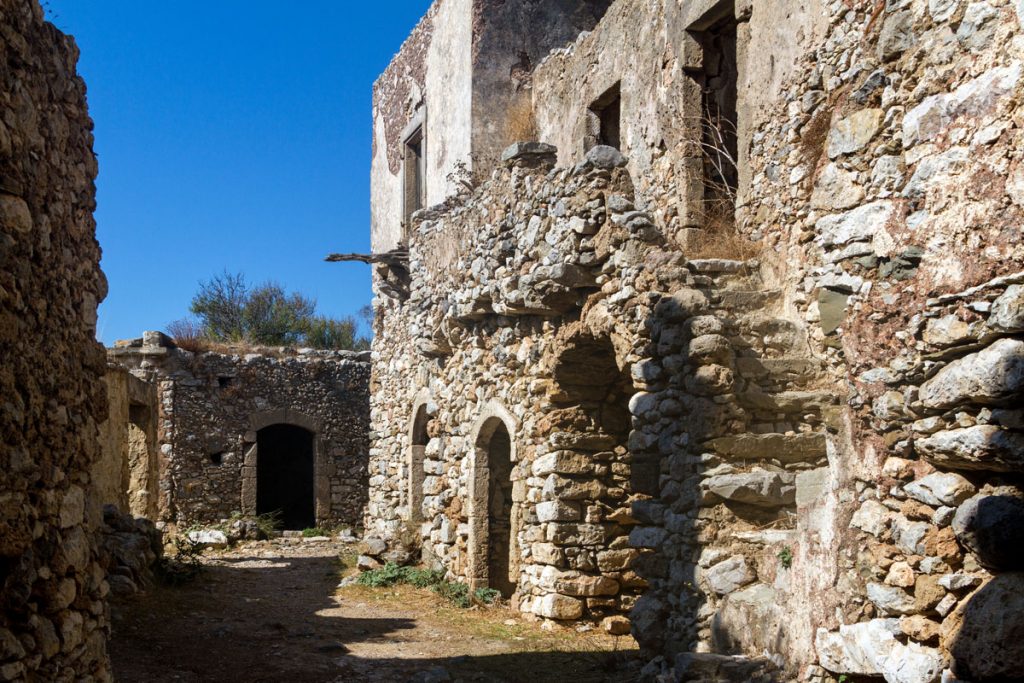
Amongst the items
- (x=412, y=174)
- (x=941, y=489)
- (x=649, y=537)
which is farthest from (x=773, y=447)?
(x=412, y=174)

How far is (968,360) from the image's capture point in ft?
13.4

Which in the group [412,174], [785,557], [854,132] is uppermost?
[412,174]

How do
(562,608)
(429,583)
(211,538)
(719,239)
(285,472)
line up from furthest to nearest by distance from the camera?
(285,472)
(211,538)
(429,583)
(562,608)
(719,239)

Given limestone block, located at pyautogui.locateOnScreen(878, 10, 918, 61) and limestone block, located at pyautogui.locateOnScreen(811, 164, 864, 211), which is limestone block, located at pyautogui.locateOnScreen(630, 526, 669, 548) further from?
limestone block, located at pyautogui.locateOnScreen(878, 10, 918, 61)

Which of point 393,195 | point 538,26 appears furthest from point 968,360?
point 393,195

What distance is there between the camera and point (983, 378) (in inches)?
155

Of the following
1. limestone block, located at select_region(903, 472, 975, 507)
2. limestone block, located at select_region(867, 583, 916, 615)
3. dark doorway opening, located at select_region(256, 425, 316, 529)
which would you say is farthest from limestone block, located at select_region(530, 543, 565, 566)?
dark doorway opening, located at select_region(256, 425, 316, 529)

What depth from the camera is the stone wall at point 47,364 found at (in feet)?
11.8

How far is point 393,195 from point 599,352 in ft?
31.1

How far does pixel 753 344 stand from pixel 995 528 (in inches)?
103

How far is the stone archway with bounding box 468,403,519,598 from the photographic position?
1039 cm

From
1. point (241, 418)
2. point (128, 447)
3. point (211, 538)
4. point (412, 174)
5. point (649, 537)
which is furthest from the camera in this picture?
point (241, 418)

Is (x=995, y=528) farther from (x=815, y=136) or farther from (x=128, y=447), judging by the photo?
(x=128, y=447)

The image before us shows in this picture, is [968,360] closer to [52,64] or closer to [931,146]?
[931,146]
